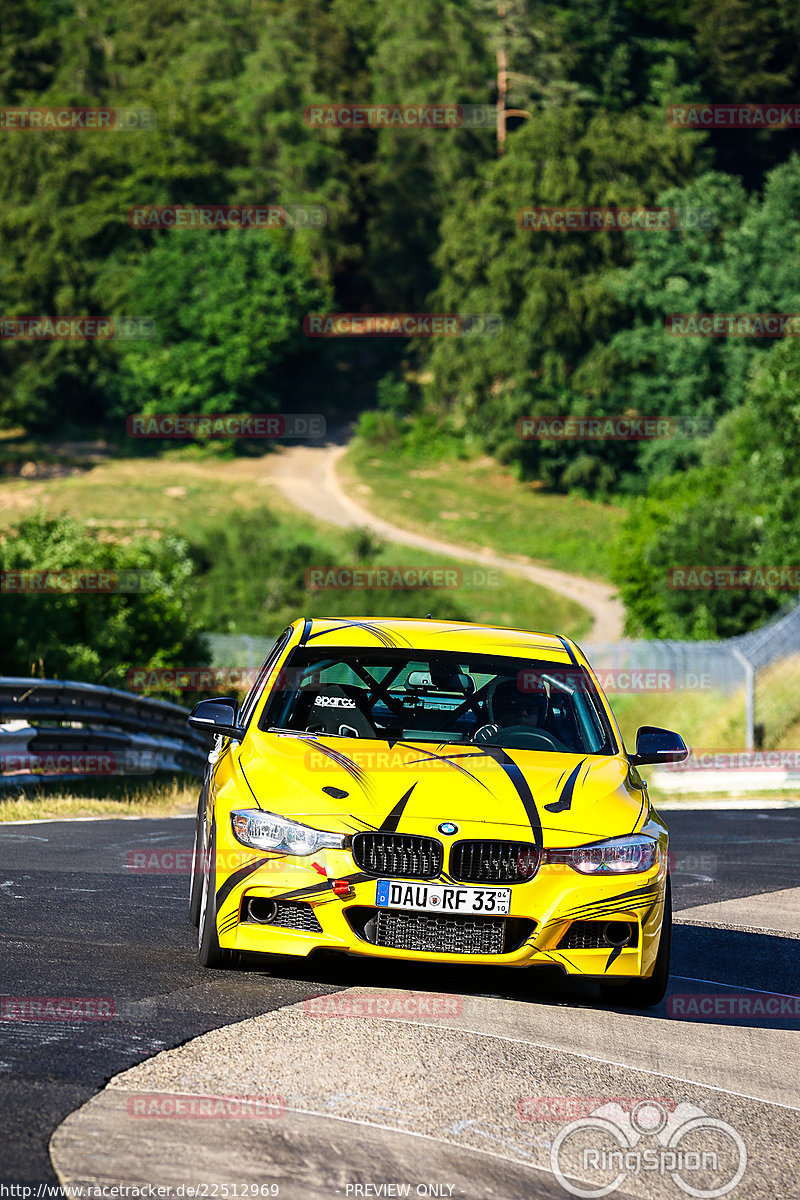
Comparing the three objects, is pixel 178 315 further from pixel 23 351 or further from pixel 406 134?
pixel 406 134

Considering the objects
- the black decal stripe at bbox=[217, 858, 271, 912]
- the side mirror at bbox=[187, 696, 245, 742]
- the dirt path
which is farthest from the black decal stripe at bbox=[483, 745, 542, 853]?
the dirt path

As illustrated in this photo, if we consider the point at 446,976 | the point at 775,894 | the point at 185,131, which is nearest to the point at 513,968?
the point at 446,976

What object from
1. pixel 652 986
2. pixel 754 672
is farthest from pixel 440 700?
pixel 754 672

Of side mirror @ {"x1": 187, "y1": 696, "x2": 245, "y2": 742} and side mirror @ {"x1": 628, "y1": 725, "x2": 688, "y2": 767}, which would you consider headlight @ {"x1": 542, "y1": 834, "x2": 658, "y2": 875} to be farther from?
side mirror @ {"x1": 187, "y1": 696, "x2": 245, "y2": 742}

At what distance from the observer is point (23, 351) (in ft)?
290

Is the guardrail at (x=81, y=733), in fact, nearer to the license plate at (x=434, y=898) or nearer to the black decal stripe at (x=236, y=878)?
the black decal stripe at (x=236, y=878)

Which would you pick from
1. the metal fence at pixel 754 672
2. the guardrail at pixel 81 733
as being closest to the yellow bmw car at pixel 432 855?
the guardrail at pixel 81 733

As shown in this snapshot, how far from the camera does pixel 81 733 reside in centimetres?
1630

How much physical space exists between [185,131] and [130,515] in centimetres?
3232

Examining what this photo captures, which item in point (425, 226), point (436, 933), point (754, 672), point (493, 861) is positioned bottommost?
point (754, 672)

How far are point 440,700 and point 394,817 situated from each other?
5.79 feet

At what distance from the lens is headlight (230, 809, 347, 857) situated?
21.8ft

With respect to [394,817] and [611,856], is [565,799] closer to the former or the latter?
[611,856]

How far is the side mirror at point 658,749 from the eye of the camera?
7895 mm
